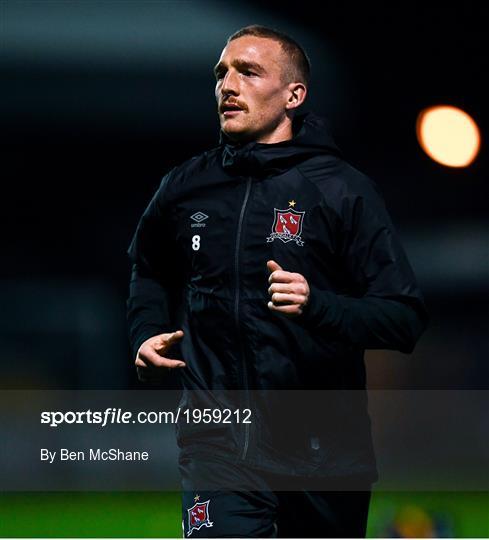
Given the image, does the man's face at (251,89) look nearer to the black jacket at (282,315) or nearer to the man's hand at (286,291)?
the black jacket at (282,315)

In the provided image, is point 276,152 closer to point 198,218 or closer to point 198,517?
point 198,218

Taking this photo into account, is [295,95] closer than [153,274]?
Yes

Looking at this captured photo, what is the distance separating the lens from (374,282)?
3.50 metres

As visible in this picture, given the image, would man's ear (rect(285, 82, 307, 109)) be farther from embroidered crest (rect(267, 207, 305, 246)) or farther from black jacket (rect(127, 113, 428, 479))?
embroidered crest (rect(267, 207, 305, 246))

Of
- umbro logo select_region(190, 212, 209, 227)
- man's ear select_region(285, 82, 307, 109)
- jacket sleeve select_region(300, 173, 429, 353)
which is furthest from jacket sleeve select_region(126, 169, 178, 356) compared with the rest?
jacket sleeve select_region(300, 173, 429, 353)

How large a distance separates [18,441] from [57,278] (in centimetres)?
150

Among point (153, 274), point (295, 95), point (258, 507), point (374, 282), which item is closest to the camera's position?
point (258, 507)

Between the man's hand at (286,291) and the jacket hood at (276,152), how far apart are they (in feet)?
1.89

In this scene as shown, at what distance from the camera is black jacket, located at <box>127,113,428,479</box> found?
3.42m

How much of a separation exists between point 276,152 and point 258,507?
118 cm

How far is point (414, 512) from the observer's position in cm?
638

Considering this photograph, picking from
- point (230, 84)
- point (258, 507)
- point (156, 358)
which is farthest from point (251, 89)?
point (258, 507)

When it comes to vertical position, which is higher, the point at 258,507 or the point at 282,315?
the point at 282,315

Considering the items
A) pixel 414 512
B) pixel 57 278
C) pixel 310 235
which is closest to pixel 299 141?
pixel 310 235
